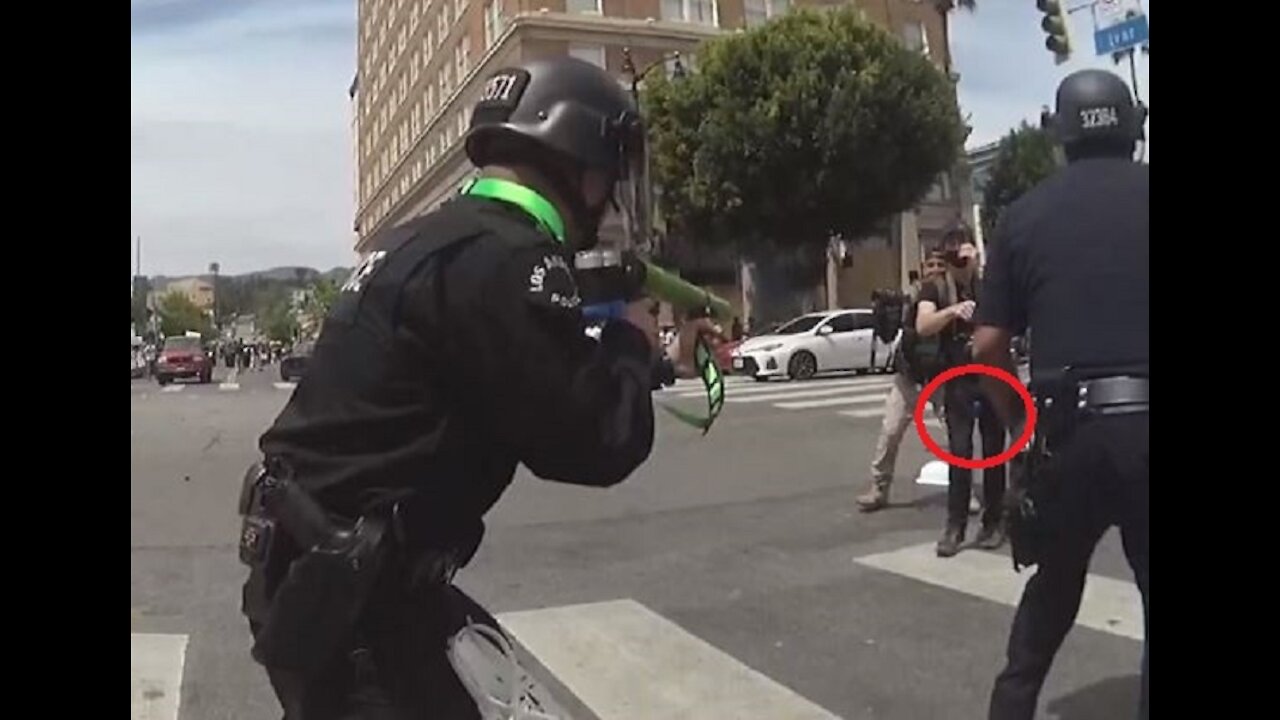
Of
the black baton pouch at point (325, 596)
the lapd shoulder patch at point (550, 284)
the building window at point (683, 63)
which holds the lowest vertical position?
the black baton pouch at point (325, 596)

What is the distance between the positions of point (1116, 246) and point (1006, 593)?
200 centimetres

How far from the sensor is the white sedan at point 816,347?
47.3 ft

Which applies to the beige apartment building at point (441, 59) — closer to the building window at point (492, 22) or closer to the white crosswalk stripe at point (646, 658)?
the building window at point (492, 22)

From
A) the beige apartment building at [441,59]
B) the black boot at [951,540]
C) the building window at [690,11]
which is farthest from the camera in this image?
the black boot at [951,540]

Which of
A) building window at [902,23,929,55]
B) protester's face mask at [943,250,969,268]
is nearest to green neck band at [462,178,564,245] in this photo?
building window at [902,23,929,55]

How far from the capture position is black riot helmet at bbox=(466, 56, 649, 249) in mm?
1384

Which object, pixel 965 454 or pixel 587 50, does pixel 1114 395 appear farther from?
pixel 965 454

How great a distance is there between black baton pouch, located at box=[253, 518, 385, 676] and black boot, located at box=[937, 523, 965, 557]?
3.24 metres

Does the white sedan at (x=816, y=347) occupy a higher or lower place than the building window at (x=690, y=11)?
lower

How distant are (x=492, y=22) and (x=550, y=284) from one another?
104cm

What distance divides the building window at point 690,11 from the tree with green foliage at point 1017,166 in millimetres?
1009

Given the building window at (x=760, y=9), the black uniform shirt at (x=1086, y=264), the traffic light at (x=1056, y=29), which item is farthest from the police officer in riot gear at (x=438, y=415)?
the building window at (x=760, y=9)

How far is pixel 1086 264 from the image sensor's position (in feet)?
6.47
